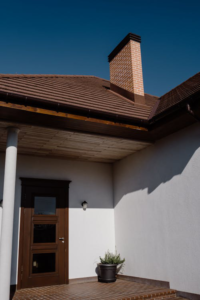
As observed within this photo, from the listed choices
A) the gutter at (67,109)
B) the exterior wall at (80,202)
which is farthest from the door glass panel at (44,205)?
the gutter at (67,109)

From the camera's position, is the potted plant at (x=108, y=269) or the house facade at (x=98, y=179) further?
the potted plant at (x=108, y=269)

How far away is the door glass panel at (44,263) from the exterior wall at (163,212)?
1.98 metres

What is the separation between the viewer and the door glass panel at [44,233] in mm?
7211

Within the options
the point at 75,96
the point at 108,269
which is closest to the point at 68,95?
the point at 75,96

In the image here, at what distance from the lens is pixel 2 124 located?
5.38m

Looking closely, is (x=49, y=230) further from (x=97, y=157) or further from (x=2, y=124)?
(x=2, y=124)

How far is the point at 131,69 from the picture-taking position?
26.3 feet

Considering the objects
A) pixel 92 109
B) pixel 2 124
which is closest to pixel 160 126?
pixel 92 109

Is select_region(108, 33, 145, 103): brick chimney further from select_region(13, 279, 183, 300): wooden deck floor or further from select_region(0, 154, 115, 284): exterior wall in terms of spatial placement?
select_region(13, 279, 183, 300): wooden deck floor

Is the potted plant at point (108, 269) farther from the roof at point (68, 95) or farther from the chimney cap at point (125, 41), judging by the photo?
the chimney cap at point (125, 41)

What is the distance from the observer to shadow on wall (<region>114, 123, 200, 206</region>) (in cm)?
591

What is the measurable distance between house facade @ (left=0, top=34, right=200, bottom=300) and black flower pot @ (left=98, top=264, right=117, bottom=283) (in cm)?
47

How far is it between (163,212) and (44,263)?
3.40 meters

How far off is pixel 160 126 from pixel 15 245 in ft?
15.3
